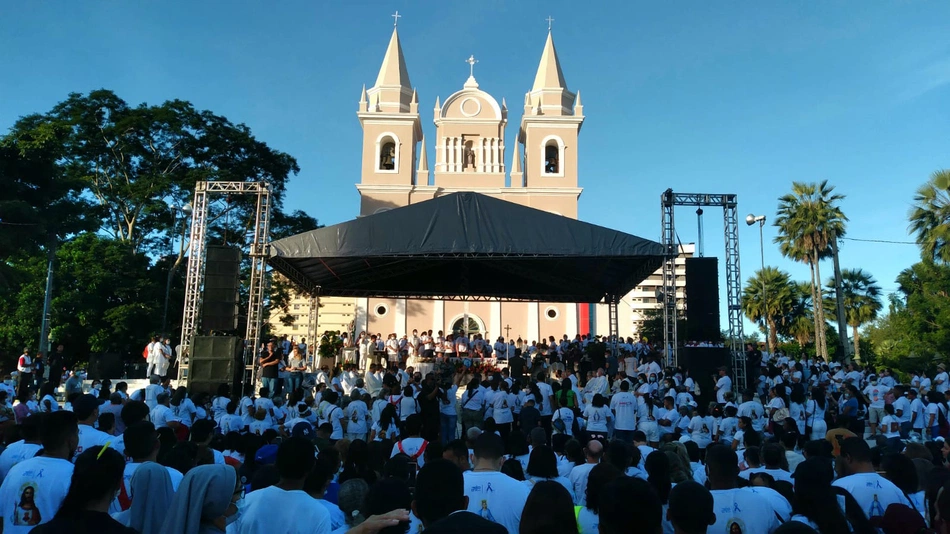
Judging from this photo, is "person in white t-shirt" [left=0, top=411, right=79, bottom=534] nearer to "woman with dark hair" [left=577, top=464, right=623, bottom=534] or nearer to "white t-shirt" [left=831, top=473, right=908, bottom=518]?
"woman with dark hair" [left=577, top=464, right=623, bottom=534]

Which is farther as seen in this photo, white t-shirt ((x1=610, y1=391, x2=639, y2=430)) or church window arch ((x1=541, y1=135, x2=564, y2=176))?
church window arch ((x1=541, y1=135, x2=564, y2=176))

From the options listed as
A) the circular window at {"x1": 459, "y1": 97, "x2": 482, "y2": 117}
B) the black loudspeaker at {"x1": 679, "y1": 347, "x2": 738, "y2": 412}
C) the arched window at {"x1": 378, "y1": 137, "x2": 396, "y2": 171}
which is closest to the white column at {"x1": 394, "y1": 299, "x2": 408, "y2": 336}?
the arched window at {"x1": 378, "y1": 137, "x2": 396, "y2": 171}

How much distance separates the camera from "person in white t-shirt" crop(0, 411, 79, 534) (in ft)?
12.5

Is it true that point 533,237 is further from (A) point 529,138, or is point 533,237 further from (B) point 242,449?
(A) point 529,138

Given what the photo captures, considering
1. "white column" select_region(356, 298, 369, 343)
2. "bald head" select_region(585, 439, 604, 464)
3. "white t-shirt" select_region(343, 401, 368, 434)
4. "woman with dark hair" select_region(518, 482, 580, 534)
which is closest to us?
"woman with dark hair" select_region(518, 482, 580, 534)

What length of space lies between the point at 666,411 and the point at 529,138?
30946 mm

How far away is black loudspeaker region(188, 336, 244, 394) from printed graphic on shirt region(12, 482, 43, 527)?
11.4 m

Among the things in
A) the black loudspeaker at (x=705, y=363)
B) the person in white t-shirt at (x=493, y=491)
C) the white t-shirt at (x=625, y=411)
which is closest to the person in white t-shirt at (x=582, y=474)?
the person in white t-shirt at (x=493, y=491)

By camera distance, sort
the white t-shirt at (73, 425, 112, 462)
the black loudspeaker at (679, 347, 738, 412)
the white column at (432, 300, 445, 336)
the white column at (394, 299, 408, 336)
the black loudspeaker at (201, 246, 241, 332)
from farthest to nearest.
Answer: the white column at (432, 300, 445, 336) → the white column at (394, 299, 408, 336) → the black loudspeaker at (679, 347, 738, 412) → the black loudspeaker at (201, 246, 241, 332) → the white t-shirt at (73, 425, 112, 462)

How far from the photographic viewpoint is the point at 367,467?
18.3 feet

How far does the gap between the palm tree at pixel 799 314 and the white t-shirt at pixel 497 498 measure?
3911 cm

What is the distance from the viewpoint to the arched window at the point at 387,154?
131ft

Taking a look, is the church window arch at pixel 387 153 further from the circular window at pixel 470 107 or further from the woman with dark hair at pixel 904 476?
the woman with dark hair at pixel 904 476

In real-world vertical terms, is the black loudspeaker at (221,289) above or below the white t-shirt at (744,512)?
above
